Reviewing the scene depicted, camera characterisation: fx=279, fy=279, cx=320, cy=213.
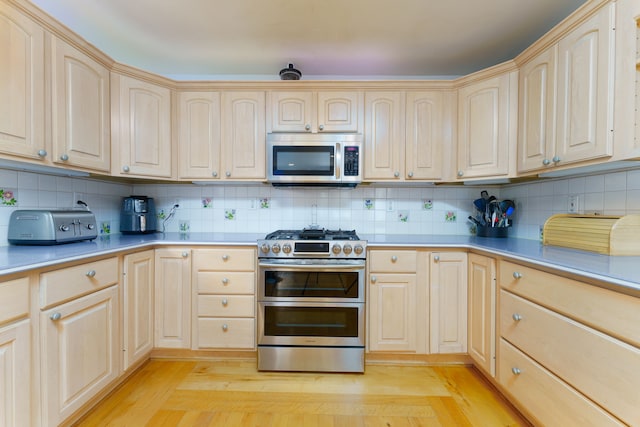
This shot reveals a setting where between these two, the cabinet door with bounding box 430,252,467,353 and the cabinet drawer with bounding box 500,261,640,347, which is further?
the cabinet door with bounding box 430,252,467,353

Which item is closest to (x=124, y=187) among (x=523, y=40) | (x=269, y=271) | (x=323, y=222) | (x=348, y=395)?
(x=269, y=271)

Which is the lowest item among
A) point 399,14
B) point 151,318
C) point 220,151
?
point 151,318

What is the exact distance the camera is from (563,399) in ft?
3.82

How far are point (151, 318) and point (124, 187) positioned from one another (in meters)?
1.28

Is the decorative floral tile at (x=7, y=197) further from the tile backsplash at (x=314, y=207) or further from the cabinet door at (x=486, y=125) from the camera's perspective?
the cabinet door at (x=486, y=125)

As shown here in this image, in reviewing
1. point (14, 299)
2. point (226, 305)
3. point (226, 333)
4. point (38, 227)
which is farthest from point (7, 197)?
point (226, 333)

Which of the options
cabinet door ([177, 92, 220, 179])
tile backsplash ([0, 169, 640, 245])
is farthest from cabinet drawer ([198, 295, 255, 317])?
cabinet door ([177, 92, 220, 179])

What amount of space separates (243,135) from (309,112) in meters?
0.57

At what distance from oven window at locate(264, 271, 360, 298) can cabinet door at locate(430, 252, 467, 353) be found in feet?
1.90

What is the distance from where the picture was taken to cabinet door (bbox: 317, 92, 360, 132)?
7.39 ft

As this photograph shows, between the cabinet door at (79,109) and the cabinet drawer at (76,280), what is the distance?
667 mm

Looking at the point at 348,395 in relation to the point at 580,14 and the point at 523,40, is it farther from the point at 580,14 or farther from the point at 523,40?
the point at 523,40

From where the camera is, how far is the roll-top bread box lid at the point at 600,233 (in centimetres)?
139

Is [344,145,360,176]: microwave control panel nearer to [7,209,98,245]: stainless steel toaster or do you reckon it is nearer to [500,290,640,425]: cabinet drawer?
[500,290,640,425]: cabinet drawer
